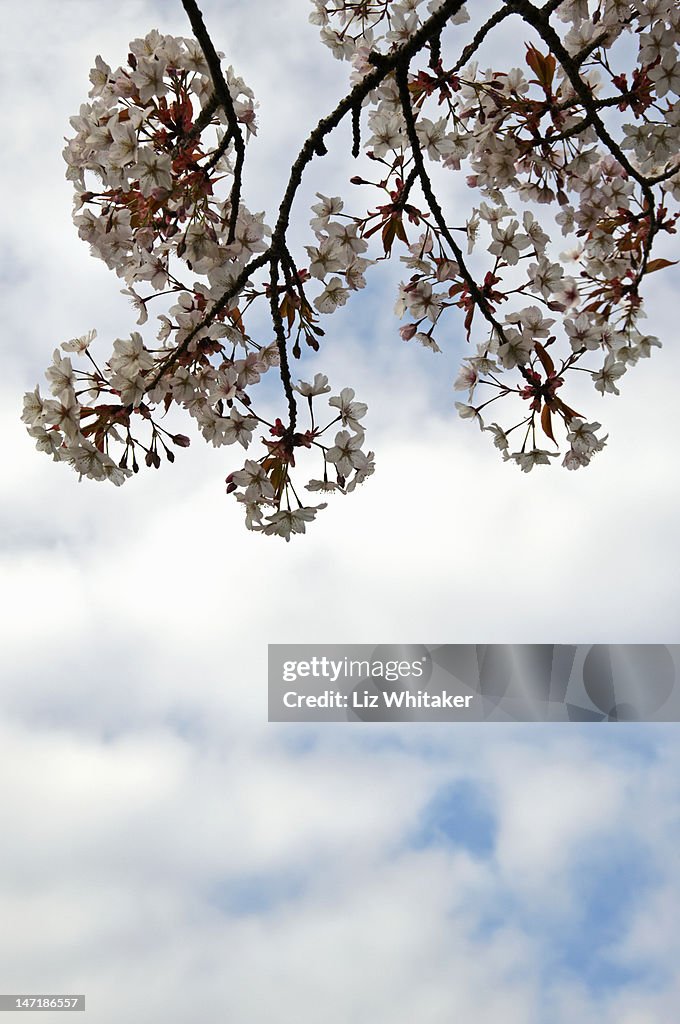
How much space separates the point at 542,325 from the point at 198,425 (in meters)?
1.03

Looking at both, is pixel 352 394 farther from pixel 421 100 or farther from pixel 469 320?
pixel 421 100

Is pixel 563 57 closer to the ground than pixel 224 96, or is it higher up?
higher up

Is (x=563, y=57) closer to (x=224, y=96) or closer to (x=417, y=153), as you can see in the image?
(x=417, y=153)

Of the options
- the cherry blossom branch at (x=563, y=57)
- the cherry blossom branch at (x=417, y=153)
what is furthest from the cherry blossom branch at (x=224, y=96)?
the cherry blossom branch at (x=563, y=57)

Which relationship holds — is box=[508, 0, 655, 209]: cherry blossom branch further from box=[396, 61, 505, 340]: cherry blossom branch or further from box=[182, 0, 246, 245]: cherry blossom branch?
box=[182, 0, 246, 245]: cherry blossom branch

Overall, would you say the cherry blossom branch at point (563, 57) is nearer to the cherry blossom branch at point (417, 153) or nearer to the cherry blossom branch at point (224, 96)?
the cherry blossom branch at point (417, 153)

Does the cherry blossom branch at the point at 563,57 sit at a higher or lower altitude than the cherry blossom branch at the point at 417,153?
higher

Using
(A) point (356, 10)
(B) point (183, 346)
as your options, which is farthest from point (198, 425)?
(A) point (356, 10)

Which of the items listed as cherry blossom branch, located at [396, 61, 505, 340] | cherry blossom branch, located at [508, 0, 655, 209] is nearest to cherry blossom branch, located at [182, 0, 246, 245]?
cherry blossom branch, located at [396, 61, 505, 340]

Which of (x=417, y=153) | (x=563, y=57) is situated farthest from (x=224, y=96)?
(x=563, y=57)

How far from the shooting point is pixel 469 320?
9.04 ft

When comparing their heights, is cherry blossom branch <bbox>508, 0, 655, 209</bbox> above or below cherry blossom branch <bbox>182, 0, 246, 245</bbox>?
above

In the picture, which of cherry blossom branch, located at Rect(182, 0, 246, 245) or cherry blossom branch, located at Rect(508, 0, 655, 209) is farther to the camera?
cherry blossom branch, located at Rect(508, 0, 655, 209)

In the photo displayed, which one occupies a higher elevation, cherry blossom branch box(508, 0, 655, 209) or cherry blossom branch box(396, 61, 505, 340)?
cherry blossom branch box(508, 0, 655, 209)
